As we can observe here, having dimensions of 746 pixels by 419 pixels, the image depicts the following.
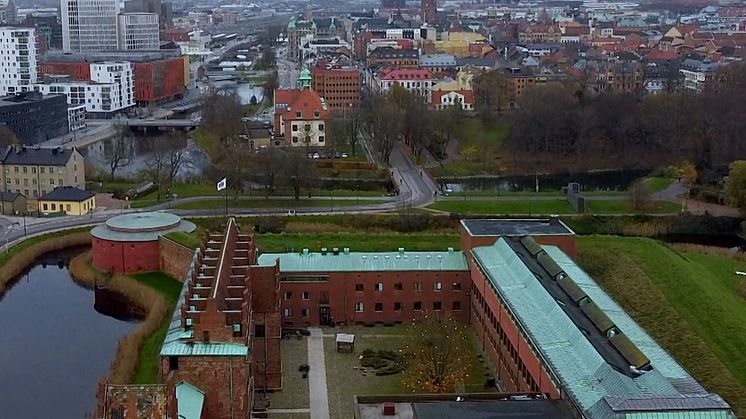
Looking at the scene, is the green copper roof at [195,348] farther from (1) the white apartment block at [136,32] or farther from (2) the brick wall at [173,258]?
(1) the white apartment block at [136,32]

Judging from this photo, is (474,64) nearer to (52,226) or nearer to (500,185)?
(500,185)

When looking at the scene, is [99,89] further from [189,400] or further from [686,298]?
[189,400]

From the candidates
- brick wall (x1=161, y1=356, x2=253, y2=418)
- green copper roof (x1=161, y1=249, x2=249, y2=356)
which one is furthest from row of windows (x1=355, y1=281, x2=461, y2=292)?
brick wall (x1=161, y1=356, x2=253, y2=418)

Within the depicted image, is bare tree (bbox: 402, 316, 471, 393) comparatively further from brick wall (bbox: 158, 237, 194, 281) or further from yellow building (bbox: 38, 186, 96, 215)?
yellow building (bbox: 38, 186, 96, 215)

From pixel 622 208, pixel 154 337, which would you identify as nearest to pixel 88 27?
pixel 622 208

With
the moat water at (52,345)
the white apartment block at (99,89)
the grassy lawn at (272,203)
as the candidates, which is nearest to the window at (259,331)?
the moat water at (52,345)

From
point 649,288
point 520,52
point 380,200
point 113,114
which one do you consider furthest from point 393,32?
point 649,288
